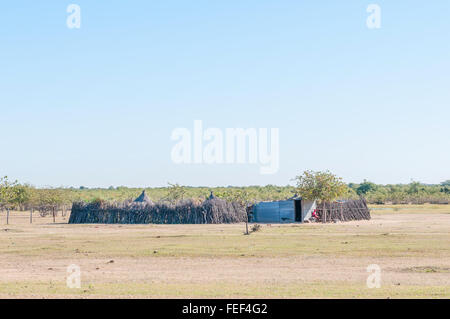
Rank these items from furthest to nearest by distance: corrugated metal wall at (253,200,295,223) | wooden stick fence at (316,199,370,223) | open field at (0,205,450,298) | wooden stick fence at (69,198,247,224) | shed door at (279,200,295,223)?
corrugated metal wall at (253,200,295,223) < shed door at (279,200,295,223) < wooden stick fence at (316,199,370,223) < wooden stick fence at (69,198,247,224) < open field at (0,205,450,298)

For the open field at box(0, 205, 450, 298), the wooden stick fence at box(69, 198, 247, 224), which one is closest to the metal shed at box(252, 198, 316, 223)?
the wooden stick fence at box(69, 198, 247, 224)

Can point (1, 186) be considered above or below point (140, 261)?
above

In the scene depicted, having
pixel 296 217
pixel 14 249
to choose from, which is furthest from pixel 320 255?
pixel 296 217

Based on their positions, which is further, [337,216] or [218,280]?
[337,216]

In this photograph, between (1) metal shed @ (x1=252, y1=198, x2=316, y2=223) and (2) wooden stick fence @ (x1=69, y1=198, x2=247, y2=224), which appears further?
(1) metal shed @ (x1=252, y1=198, x2=316, y2=223)

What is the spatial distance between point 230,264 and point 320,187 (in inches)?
1182

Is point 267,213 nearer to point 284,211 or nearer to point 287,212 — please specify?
point 284,211

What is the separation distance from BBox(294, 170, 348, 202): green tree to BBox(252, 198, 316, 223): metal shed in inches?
27.6

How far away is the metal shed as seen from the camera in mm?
50812

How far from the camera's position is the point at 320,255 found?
965 inches

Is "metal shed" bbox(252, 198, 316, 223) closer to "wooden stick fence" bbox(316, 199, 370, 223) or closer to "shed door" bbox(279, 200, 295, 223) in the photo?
"shed door" bbox(279, 200, 295, 223)

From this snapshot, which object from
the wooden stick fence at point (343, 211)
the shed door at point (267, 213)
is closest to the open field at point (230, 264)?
the wooden stick fence at point (343, 211)
